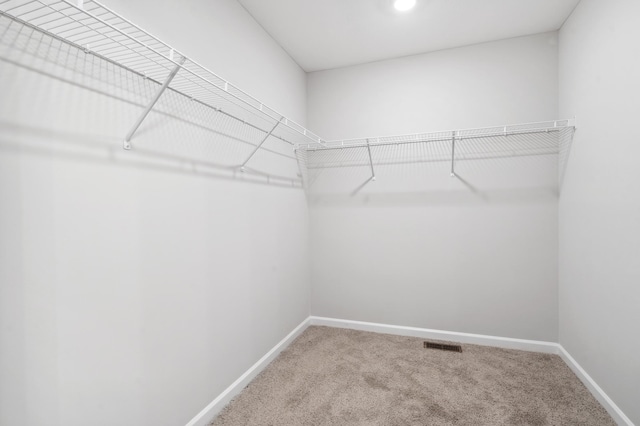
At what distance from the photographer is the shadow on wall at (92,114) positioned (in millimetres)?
935

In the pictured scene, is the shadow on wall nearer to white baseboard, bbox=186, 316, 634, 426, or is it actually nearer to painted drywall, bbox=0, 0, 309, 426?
painted drywall, bbox=0, 0, 309, 426

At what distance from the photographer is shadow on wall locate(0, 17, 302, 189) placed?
935mm

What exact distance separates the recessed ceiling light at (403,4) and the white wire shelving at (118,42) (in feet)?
3.89

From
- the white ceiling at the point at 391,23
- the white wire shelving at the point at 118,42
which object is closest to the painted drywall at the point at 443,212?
the white ceiling at the point at 391,23

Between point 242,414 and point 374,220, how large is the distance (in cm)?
183

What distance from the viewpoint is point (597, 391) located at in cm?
184

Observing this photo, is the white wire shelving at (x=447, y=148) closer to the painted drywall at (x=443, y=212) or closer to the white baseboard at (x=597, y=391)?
the painted drywall at (x=443, y=212)

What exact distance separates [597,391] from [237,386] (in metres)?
2.18

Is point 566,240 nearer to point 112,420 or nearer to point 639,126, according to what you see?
point 639,126

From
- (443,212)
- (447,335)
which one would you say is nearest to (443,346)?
(447,335)

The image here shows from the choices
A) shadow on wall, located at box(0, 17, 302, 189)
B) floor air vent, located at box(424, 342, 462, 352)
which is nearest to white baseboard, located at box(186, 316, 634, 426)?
floor air vent, located at box(424, 342, 462, 352)

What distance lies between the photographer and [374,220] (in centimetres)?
288

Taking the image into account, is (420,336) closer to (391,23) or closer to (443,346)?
(443,346)

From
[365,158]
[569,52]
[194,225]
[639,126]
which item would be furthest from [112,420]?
[569,52]
